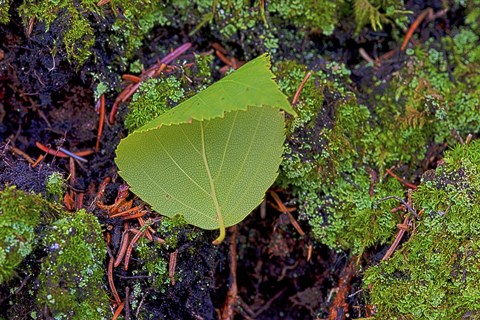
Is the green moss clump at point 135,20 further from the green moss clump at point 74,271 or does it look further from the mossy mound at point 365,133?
the green moss clump at point 74,271

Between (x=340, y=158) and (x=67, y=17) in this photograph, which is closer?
(x=67, y=17)

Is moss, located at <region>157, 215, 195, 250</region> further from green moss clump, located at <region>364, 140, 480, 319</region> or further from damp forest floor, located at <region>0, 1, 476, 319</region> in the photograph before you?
green moss clump, located at <region>364, 140, 480, 319</region>

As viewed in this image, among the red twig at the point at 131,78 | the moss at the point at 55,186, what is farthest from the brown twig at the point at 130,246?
the red twig at the point at 131,78

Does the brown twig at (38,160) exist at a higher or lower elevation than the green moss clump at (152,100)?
lower

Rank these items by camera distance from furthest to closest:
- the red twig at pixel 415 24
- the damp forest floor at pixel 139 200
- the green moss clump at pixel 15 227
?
the red twig at pixel 415 24 < the damp forest floor at pixel 139 200 < the green moss clump at pixel 15 227

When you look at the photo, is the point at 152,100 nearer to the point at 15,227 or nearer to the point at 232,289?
the point at 15,227

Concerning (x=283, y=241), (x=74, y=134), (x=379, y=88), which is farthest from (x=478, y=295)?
(x=74, y=134)

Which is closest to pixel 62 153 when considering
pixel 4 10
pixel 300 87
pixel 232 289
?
pixel 4 10
